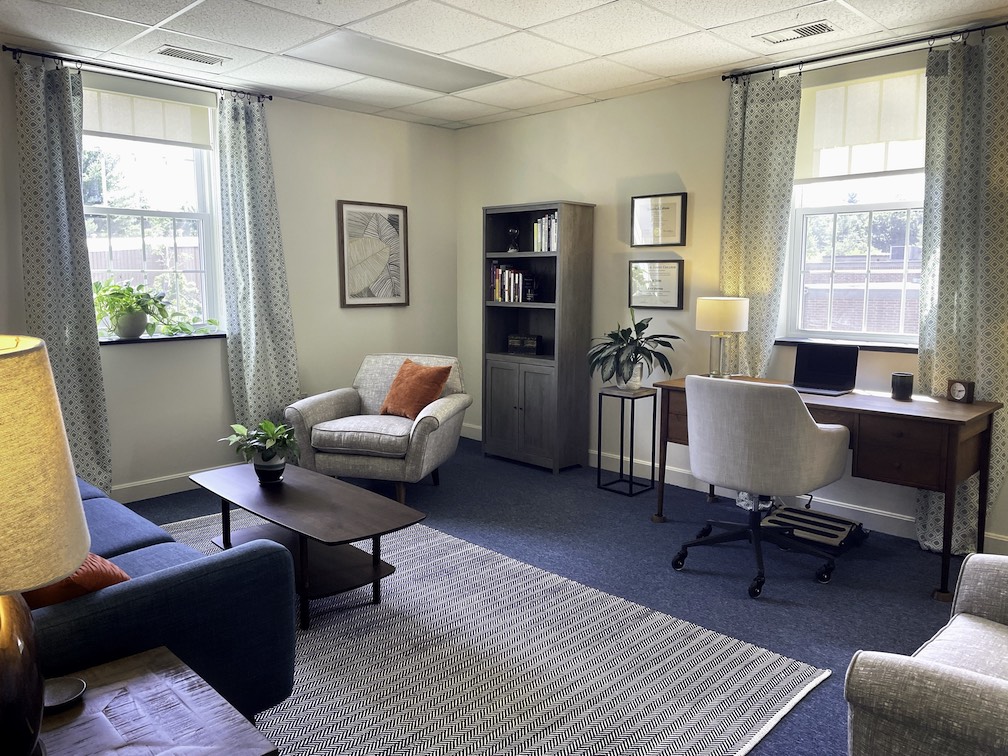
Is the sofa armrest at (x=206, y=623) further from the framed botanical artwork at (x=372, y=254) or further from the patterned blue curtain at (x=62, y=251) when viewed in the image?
the framed botanical artwork at (x=372, y=254)

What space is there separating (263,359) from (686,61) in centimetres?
305

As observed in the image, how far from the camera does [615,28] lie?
3.44 meters

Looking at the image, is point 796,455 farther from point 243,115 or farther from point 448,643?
point 243,115

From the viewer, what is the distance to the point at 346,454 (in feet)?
13.9

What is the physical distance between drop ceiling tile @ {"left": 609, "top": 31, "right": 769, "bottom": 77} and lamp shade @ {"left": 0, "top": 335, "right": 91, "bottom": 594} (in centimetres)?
338

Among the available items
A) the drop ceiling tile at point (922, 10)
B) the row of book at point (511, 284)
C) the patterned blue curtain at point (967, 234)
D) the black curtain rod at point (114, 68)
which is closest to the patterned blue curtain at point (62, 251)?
the black curtain rod at point (114, 68)

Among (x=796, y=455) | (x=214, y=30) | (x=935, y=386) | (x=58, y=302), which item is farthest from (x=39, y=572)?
(x=935, y=386)

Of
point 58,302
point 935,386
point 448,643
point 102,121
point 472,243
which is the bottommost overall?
point 448,643

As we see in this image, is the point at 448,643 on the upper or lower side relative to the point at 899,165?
lower

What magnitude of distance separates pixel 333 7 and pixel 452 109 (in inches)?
78.5

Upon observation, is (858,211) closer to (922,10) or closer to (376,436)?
(922,10)

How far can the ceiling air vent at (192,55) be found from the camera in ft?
12.4

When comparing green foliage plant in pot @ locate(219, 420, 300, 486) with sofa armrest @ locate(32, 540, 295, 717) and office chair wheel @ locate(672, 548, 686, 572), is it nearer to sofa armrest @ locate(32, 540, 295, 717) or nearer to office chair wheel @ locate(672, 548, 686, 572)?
sofa armrest @ locate(32, 540, 295, 717)

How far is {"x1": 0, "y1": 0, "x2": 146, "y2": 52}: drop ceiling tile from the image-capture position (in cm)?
322
